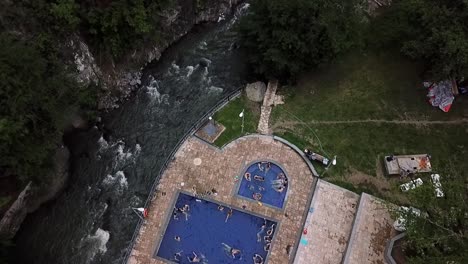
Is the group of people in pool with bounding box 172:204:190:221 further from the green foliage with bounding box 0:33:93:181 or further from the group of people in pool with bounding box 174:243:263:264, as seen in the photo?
the green foliage with bounding box 0:33:93:181

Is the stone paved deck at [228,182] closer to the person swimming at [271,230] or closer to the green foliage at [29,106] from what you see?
the person swimming at [271,230]

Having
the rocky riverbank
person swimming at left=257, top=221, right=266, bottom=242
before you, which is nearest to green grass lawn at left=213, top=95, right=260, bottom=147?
person swimming at left=257, top=221, right=266, bottom=242

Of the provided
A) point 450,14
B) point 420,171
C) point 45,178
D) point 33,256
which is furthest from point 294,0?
point 33,256

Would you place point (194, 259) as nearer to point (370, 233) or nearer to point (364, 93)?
point (370, 233)

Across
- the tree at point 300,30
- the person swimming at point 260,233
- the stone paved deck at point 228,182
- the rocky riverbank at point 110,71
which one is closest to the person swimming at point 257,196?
the stone paved deck at point 228,182

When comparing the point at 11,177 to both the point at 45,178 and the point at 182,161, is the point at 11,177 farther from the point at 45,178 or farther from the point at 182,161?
the point at 182,161

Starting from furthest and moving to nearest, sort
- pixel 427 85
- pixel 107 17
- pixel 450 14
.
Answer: pixel 427 85, pixel 107 17, pixel 450 14
